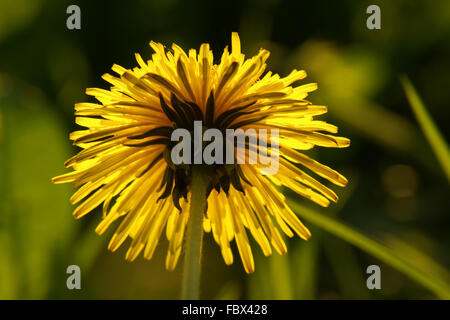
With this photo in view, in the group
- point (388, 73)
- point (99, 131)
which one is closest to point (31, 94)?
point (99, 131)

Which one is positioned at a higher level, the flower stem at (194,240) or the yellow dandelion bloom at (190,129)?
Answer: the yellow dandelion bloom at (190,129)

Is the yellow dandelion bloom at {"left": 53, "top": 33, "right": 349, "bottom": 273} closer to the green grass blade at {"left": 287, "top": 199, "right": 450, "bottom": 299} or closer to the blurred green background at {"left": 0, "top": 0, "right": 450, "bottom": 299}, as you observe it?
the green grass blade at {"left": 287, "top": 199, "right": 450, "bottom": 299}

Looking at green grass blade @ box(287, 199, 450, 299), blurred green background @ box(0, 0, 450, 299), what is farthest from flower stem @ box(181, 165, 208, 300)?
blurred green background @ box(0, 0, 450, 299)

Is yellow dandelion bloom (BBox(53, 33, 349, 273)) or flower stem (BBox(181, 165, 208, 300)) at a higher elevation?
yellow dandelion bloom (BBox(53, 33, 349, 273))

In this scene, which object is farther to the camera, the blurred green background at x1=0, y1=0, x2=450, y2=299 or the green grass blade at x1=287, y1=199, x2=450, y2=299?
the blurred green background at x1=0, y1=0, x2=450, y2=299

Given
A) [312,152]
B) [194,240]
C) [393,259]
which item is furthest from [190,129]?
[312,152]

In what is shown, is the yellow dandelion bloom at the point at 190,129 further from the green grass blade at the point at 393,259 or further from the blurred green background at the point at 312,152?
the blurred green background at the point at 312,152

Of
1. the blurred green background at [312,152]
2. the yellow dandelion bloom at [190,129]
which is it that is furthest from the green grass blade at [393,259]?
the blurred green background at [312,152]
